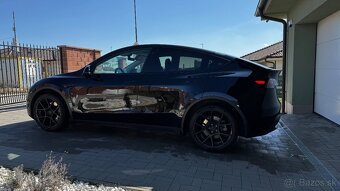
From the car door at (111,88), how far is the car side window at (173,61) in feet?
0.60

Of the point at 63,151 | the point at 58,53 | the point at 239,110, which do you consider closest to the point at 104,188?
the point at 63,151

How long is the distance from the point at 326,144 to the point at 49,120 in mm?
5131

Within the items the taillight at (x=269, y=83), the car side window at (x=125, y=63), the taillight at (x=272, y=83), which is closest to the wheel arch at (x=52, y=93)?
the car side window at (x=125, y=63)

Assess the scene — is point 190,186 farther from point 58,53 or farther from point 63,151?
point 58,53

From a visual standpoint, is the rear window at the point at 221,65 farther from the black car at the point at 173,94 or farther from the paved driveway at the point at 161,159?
the paved driveway at the point at 161,159

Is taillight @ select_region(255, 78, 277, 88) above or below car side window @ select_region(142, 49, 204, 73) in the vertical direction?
below

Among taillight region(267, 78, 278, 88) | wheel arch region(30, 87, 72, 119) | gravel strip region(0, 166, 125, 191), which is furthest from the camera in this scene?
wheel arch region(30, 87, 72, 119)

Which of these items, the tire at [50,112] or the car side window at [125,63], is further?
the tire at [50,112]

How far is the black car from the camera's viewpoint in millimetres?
4250

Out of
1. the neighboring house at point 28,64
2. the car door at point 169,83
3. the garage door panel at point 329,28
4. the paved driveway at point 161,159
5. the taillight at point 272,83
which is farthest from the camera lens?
the neighboring house at point 28,64

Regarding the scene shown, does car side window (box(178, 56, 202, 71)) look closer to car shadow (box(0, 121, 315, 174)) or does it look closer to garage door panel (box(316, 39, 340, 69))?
car shadow (box(0, 121, 315, 174))

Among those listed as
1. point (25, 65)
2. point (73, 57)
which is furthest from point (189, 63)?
point (25, 65)

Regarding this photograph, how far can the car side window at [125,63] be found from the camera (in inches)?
192

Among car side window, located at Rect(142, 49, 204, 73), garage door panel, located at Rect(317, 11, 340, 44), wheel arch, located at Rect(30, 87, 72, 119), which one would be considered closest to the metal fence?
wheel arch, located at Rect(30, 87, 72, 119)
